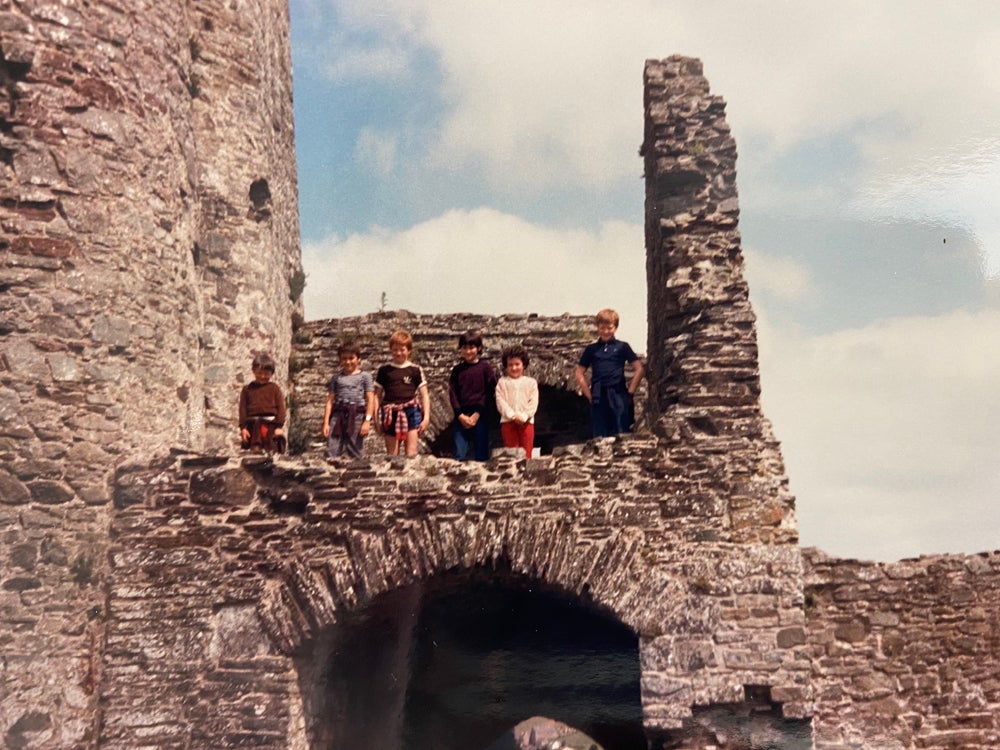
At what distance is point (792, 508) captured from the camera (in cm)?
807

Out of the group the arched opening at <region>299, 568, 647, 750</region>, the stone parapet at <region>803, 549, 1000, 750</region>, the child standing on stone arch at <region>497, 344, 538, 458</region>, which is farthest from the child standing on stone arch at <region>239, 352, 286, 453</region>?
the stone parapet at <region>803, 549, 1000, 750</region>

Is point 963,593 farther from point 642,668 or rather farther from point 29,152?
point 29,152

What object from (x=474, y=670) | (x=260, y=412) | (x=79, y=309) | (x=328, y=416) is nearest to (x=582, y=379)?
(x=328, y=416)

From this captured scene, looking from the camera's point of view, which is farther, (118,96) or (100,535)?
(118,96)

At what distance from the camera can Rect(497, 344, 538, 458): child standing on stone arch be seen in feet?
28.7

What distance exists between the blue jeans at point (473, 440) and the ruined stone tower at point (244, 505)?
2.86 ft

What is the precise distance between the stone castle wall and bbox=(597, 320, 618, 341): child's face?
11.0ft

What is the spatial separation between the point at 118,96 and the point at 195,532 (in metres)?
3.34

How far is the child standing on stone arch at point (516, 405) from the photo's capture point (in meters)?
8.73

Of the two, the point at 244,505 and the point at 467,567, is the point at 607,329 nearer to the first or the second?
the point at 467,567

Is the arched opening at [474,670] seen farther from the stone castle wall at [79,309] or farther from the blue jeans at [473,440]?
the stone castle wall at [79,309]

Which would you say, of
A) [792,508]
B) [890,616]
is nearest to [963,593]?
[890,616]

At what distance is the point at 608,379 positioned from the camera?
8.84 metres

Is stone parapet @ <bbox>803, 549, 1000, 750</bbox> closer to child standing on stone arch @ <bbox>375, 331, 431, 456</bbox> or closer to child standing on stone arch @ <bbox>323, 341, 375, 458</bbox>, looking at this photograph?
child standing on stone arch @ <bbox>375, 331, 431, 456</bbox>
